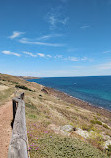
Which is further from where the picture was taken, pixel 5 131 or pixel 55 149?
pixel 5 131

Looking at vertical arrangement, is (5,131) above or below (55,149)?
above

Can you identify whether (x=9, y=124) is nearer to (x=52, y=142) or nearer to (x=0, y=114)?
(x=0, y=114)

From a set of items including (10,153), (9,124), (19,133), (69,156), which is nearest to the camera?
(10,153)

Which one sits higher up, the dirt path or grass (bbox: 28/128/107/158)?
the dirt path

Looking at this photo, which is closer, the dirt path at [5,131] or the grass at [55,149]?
the grass at [55,149]

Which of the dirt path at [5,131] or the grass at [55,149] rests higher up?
the dirt path at [5,131]

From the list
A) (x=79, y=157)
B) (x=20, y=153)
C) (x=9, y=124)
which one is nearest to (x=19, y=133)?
(x=20, y=153)

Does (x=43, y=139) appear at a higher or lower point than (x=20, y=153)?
lower

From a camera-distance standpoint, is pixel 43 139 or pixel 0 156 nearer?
pixel 0 156

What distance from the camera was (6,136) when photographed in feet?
24.1

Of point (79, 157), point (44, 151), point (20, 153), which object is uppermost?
point (20, 153)

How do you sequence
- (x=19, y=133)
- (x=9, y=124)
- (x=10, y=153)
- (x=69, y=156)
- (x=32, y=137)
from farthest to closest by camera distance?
(x=9, y=124)
(x=32, y=137)
(x=69, y=156)
(x=19, y=133)
(x=10, y=153)

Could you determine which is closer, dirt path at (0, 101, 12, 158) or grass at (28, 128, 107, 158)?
grass at (28, 128, 107, 158)

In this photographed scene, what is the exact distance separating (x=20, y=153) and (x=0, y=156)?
12.7ft
